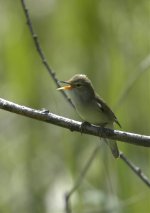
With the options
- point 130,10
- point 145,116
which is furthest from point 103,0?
point 145,116

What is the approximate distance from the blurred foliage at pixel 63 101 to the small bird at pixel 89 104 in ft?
0.33

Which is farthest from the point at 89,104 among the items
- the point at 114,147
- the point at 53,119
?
the point at 53,119

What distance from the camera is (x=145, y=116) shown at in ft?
14.4

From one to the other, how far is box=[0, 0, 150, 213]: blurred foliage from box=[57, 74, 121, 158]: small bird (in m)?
0.10

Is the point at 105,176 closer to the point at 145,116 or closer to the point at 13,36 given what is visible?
the point at 145,116

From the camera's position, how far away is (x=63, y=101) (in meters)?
5.07

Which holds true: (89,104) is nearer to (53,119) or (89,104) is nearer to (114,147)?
(114,147)

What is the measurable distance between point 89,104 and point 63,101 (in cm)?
71

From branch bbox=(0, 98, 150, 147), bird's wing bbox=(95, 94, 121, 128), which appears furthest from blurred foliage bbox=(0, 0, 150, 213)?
branch bbox=(0, 98, 150, 147)

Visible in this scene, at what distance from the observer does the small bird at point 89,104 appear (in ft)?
14.0

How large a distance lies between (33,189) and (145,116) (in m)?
1.16

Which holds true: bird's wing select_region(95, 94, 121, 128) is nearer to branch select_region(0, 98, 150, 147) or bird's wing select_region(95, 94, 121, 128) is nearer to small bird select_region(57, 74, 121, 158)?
small bird select_region(57, 74, 121, 158)

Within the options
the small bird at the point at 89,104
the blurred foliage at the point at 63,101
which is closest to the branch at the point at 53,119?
the small bird at the point at 89,104

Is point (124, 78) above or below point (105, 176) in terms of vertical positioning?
above
